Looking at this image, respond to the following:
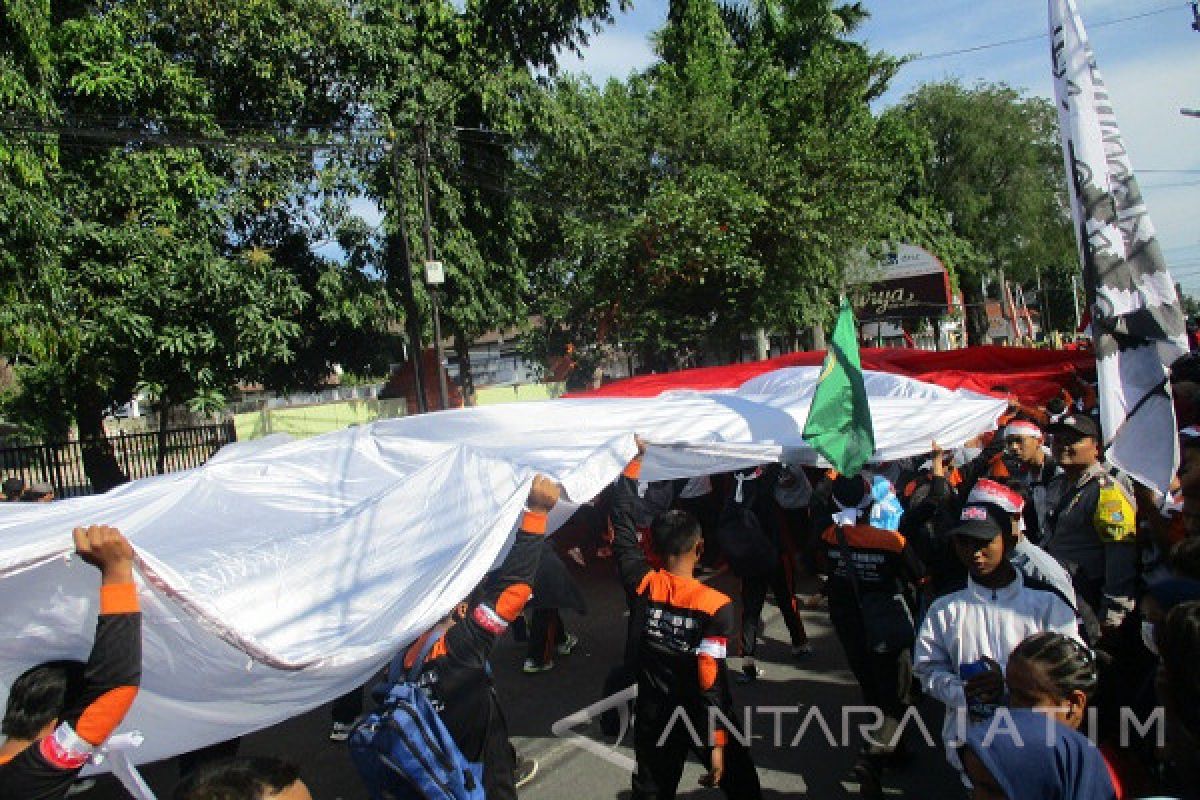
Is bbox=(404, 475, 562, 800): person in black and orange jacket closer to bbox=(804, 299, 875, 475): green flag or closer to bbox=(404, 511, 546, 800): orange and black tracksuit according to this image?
bbox=(404, 511, 546, 800): orange and black tracksuit

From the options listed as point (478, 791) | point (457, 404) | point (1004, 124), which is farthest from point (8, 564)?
point (1004, 124)

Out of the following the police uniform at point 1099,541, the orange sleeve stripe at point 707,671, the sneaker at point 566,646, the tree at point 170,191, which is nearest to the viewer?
the orange sleeve stripe at point 707,671

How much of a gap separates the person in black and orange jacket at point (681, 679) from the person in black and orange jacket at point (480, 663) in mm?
624

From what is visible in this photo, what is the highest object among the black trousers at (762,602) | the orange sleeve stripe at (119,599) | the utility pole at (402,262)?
the utility pole at (402,262)

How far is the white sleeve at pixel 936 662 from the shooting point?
2980mm

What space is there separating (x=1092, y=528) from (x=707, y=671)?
203 centimetres

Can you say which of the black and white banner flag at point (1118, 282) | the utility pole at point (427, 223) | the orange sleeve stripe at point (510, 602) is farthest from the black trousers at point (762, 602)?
the utility pole at point (427, 223)

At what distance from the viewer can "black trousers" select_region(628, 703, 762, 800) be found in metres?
3.55

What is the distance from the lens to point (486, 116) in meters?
16.4

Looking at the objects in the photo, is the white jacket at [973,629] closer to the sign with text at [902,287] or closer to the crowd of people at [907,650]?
the crowd of people at [907,650]

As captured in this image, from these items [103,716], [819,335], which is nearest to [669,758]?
[103,716]

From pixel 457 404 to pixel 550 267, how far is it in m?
4.09

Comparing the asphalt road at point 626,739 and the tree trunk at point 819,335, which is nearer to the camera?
the asphalt road at point 626,739

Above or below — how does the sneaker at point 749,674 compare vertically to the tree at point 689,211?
below
